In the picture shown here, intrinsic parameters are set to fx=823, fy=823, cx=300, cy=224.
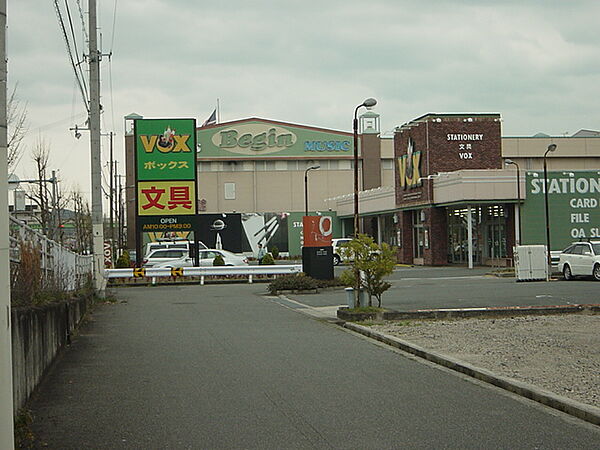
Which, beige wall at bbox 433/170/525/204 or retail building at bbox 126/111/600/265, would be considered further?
retail building at bbox 126/111/600/265

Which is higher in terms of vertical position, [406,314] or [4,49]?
[4,49]

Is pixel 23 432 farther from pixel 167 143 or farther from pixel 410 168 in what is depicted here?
pixel 410 168

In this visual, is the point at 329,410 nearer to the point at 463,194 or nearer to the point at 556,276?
the point at 556,276

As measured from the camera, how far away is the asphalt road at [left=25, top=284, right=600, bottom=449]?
24.9 feet

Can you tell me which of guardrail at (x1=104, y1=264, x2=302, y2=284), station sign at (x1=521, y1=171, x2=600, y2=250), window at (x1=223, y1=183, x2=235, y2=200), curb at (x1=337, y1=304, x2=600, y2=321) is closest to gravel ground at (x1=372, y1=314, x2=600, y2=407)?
curb at (x1=337, y1=304, x2=600, y2=321)

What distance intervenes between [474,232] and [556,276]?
52.2ft


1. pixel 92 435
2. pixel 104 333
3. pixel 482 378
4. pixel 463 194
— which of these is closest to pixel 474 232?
pixel 463 194

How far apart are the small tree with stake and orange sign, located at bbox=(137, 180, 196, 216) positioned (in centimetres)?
1900

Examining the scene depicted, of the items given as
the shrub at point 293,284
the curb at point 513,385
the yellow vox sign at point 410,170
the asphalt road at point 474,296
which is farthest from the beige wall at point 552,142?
the curb at point 513,385

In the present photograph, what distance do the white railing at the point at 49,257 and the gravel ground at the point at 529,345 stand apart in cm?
651

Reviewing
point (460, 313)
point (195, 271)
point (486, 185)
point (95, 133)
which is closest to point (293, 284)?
point (195, 271)

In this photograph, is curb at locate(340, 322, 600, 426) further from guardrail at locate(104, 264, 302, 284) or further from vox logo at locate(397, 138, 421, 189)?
vox logo at locate(397, 138, 421, 189)

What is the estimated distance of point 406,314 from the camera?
19094 mm

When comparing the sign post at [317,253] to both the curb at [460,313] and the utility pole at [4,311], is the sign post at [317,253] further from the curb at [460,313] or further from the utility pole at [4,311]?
the utility pole at [4,311]
